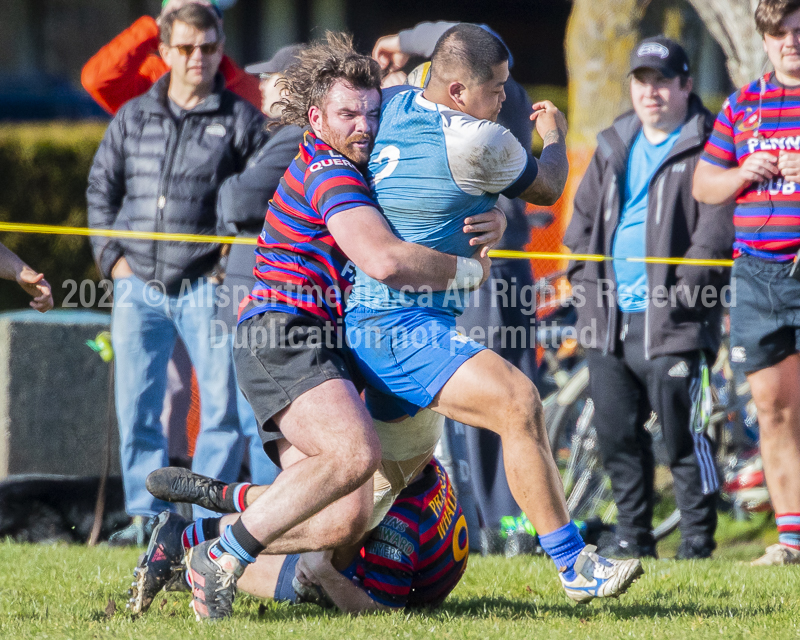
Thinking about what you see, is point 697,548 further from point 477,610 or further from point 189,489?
point 189,489

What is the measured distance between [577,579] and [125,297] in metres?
3.24

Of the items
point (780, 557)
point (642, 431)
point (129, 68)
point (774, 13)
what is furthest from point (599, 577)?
point (129, 68)

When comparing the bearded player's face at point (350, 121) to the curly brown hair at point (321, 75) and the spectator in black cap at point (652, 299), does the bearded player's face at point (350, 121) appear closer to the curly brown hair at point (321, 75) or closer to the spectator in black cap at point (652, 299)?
the curly brown hair at point (321, 75)

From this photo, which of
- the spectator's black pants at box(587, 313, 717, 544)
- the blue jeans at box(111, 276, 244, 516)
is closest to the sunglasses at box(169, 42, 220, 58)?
the blue jeans at box(111, 276, 244, 516)

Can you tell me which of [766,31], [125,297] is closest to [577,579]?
[766,31]

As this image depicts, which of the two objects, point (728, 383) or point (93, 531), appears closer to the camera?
point (93, 531)

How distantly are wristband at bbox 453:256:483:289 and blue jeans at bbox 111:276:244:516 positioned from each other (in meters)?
2.15

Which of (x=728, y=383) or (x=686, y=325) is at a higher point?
(x=686, y=325)

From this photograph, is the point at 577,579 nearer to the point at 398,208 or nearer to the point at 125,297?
the point at 398,208

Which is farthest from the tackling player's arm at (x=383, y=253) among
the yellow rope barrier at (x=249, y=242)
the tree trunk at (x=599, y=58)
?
the tree trunk at (x=599, y=58)

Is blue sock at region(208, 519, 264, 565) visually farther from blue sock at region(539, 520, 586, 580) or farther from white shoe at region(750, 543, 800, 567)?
white shoe at region(750, 543, 800, 567)

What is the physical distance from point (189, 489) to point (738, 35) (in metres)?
4.96

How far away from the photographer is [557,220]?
905cm

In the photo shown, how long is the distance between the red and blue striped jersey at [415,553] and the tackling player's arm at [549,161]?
1.14 meters
